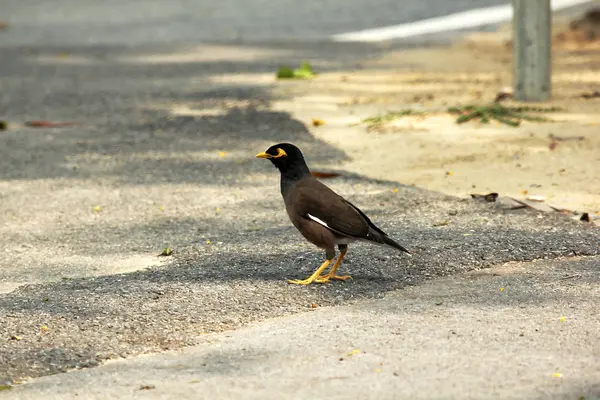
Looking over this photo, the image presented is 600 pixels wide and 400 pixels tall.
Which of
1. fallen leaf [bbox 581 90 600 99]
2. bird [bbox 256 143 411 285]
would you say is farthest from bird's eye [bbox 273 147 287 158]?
fallen leaf [bbox 581 90 600 99]

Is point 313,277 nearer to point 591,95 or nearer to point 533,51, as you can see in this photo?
point 533,51

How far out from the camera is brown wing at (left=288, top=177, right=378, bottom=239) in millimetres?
5754

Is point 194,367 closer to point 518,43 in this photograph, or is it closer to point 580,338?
point 580,338

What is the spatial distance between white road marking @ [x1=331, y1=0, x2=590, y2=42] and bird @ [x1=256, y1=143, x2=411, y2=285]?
13801mm

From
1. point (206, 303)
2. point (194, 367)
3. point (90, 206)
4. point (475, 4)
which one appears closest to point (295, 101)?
point (90, 206)

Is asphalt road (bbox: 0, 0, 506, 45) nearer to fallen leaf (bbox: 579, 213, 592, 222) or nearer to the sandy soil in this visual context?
the sandy soil

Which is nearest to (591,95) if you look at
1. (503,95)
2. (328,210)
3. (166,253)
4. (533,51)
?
(533,51)

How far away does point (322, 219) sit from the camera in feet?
19.0

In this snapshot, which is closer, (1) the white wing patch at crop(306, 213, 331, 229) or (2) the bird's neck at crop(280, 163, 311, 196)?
(1) the white wing patch at crop(306, 213, 331, 229)

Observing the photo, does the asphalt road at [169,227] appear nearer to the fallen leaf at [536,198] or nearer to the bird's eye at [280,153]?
the fallen leaf at [536,198]

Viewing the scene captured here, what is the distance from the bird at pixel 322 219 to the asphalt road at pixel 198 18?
46.0 feet

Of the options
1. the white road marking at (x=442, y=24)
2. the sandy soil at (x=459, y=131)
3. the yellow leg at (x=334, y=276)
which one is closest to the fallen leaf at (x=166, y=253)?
the yellow leg at (x=334, y=276)

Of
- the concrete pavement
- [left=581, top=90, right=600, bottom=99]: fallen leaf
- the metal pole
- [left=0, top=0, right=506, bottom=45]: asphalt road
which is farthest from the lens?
[left=0, top=0, right=506, bottom=45]: asphalt road

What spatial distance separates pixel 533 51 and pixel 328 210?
6.74 m
